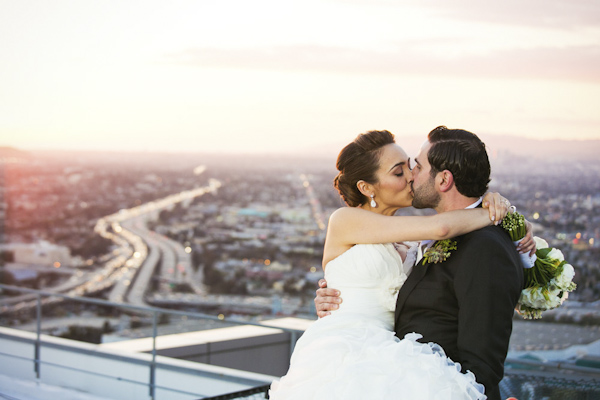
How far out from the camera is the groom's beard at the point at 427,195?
199 centimetres

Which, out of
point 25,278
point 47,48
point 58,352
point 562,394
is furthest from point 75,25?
point 562,394

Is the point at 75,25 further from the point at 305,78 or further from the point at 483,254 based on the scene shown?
the point at 483,254

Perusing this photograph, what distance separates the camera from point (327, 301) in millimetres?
2459

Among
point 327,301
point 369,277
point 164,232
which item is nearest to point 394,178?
point 369,277

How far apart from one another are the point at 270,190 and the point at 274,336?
14.6 metres

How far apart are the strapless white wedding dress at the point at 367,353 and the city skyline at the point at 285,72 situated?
10871 millimetres

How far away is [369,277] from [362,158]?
0.48 metres

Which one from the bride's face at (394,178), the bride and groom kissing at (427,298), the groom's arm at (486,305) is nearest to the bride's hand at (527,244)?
the bride and groom kissing at (427,298)

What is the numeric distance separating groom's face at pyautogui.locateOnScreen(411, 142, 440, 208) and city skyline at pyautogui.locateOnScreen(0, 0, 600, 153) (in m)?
11.1

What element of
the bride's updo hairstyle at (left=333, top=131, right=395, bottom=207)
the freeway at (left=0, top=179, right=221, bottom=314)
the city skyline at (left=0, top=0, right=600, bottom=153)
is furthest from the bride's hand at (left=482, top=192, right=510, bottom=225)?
the freeway at (left=0, top=179, right=221, bottom=314)

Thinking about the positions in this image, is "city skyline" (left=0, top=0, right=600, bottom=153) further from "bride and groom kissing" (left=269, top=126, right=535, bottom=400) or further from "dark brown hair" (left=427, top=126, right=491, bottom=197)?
"dark brown hair" (left=427, top=126, right=491, bottom=197)

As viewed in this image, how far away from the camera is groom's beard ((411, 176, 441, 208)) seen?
1.99 meters

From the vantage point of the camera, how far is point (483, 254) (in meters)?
1.76

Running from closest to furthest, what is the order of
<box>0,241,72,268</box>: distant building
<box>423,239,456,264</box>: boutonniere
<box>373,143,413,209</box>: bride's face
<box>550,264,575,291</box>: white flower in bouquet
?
1. <box>423,239,456,264</box>: boutonniere
2. <box>550,264,575,291</box>: white flower in bouquet
3. <box>373,143,413,209</box>: bride's face
4. <box>0,241,72,268</box>: distant building
